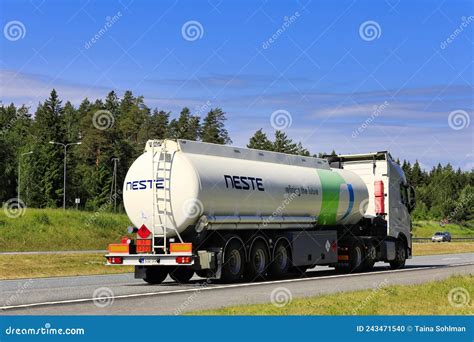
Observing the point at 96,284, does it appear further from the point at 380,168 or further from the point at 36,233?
the point at 36,233

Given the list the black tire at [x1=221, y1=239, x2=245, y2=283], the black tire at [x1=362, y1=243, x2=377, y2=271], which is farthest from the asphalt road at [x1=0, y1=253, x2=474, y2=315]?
the black tire at [x1=362, y1=243, x2=377, y2=271]

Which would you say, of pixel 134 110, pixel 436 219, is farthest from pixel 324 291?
pixel 436 219

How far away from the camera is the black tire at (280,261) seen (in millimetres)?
22984

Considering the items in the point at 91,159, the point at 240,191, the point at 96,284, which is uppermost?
the point at 91,159

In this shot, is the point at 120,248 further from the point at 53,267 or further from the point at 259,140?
the point at 259,140

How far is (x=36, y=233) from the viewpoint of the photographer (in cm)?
5231

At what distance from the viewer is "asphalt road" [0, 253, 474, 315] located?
47.2ft

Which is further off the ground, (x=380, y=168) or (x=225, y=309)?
(x=380, y=168)

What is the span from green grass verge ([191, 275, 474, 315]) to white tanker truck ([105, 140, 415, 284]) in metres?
4.73

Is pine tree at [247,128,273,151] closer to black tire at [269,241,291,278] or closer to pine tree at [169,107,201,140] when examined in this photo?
pine tree at [169,107,201,140]

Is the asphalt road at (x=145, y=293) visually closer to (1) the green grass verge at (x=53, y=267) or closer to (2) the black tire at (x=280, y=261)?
(2) the black tire at (x=280, y=261)

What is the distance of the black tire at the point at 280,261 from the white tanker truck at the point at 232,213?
3cm

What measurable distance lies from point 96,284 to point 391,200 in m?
12.3

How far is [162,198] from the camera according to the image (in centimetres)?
2044
